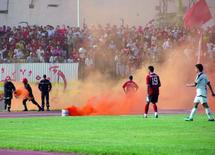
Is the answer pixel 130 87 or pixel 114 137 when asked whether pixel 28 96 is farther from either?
pixel 114 137

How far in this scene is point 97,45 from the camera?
39.9m

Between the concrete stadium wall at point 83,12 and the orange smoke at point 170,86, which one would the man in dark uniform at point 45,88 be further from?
the concrete stadium wall at point 83,12

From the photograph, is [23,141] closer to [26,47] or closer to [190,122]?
[190,122]

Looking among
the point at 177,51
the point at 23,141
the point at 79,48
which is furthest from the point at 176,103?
the point at 23,141

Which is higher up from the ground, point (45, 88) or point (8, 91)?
point (45, 88)

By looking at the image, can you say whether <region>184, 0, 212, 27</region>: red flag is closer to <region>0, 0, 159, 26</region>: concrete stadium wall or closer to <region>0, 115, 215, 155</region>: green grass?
<region>0, 0, 159, 26</region>: concrete stadium wall

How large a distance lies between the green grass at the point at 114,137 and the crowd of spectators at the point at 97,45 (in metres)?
13.8

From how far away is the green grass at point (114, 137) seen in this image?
639 inches

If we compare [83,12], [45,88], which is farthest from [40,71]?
[83,12]

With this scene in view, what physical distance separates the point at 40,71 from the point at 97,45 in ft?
11.9

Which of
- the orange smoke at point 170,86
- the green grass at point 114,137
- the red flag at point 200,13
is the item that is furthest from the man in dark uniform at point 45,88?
the green grass at point 114,137

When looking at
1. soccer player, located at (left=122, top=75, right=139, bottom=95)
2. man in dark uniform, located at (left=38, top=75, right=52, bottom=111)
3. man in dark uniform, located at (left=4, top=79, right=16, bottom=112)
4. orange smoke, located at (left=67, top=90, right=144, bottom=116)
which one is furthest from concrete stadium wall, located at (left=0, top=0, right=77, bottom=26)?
soccer player, located at (left=122, top=75, right=139, bottom=95)

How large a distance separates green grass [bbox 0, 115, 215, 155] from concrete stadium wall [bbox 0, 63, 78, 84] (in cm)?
1314

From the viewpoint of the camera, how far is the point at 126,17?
42.6 metres
